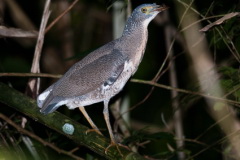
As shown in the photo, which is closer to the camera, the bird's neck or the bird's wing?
the bird's wing

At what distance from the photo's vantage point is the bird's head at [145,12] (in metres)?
4.00

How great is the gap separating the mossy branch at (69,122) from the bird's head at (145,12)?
1249 mm

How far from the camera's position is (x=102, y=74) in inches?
153

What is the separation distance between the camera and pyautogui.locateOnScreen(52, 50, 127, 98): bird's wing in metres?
3.84

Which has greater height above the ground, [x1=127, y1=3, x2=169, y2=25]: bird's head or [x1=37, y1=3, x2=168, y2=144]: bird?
[x1=127, y1=3, x2=169, y2=25]: bird's head

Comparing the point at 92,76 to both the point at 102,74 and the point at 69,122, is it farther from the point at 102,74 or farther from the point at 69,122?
the point at 69,122

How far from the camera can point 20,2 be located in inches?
307

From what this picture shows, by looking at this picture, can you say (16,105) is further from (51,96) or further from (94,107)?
(94,107)

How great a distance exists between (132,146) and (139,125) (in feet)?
6.84

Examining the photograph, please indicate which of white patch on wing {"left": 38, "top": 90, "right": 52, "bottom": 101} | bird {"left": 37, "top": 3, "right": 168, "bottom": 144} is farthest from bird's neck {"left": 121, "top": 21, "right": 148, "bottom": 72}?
white patch on wing {"left": 38, "top": 90, "right": 52, "bottom": 101}

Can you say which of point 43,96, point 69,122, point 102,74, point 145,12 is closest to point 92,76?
point 102,74

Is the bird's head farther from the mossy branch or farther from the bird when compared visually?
the mossy branch

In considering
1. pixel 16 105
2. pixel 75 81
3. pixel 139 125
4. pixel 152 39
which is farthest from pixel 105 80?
pixel 152 39

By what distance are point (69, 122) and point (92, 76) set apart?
64 centimetres
